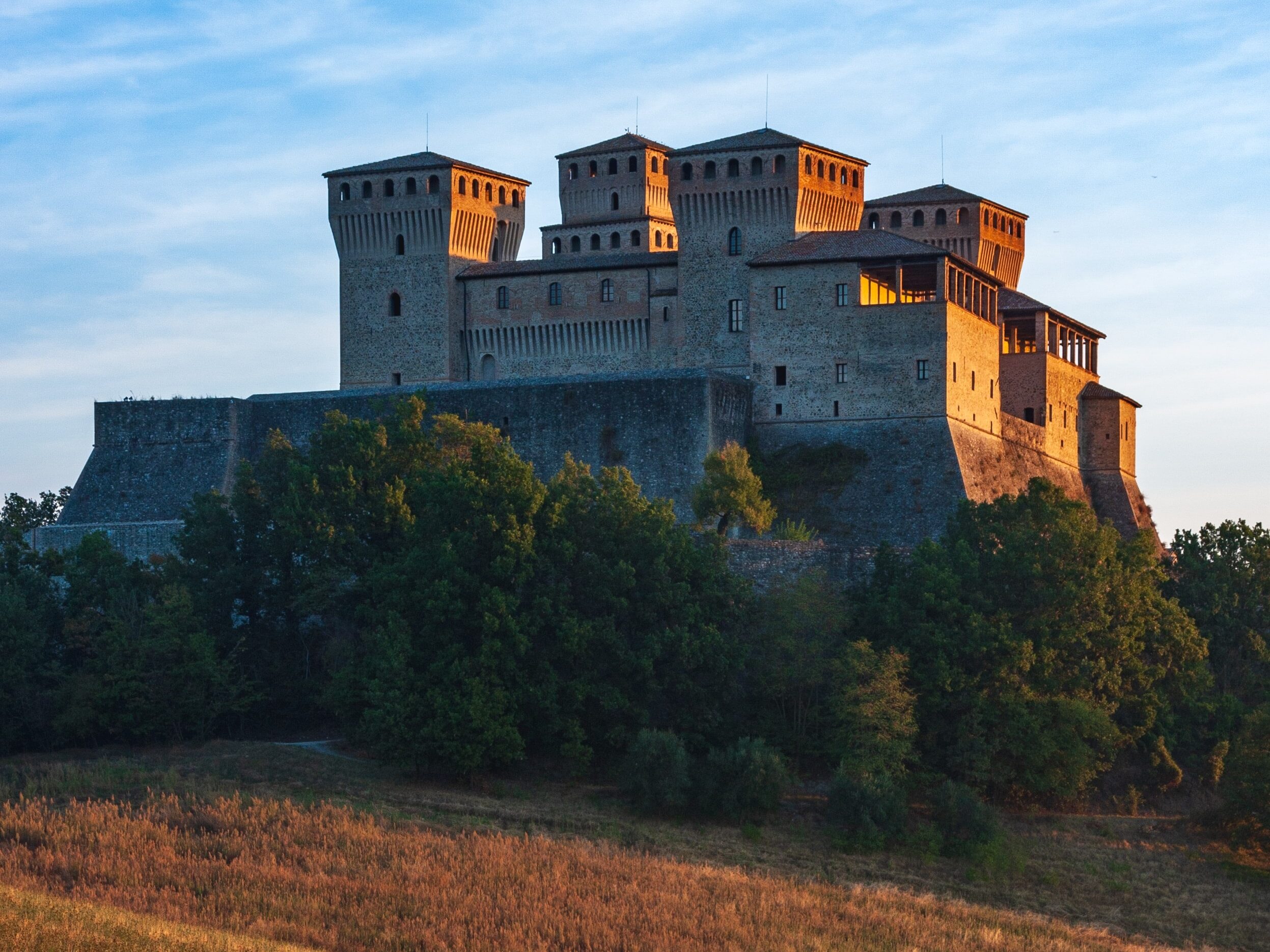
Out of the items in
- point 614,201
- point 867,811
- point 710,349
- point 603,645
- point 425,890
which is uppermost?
point 614,201

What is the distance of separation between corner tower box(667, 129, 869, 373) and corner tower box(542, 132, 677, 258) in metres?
10.0

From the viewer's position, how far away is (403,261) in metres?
67.3

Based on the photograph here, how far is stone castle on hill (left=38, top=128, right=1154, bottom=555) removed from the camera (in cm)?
5778

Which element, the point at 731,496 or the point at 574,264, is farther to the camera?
the point at 574,264

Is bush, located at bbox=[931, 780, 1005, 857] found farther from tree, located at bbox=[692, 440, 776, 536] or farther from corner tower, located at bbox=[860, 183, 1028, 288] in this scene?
corner tower, located at bbox=[860, 183, 1028, 288]

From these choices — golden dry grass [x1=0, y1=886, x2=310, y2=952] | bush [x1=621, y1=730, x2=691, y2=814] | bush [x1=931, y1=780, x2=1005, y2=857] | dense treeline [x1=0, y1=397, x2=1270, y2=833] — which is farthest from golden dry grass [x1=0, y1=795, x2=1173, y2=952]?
dense treeline [x1=0, y1=397, x2=1270, y2=833]

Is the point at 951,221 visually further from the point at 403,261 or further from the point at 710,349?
the point at 403,261

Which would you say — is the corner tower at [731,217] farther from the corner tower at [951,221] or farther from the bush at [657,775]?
the bush at [657,775]

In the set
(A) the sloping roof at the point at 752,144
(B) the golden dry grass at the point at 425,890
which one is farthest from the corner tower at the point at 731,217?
(B) the golden dry grass at the point at 425,890

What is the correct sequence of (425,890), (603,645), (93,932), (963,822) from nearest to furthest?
(93,932) < (425,890) < (963,822) < (603,645)

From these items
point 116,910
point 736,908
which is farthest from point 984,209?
point 116,910

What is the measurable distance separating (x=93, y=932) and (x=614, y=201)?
2052 inches

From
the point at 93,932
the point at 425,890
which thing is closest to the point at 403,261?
the point at 425,890

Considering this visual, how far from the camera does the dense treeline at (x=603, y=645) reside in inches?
1759
